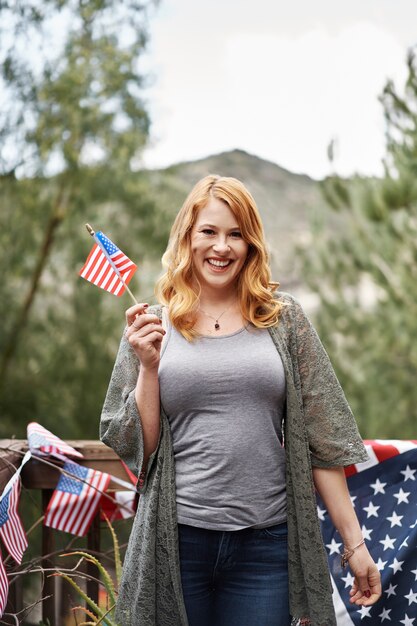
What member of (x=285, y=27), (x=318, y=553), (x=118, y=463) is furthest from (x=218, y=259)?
(x=285, y=27)

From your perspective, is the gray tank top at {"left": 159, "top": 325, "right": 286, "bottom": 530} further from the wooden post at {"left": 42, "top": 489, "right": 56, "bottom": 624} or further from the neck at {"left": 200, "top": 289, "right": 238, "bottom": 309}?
the wooden post at {"left": 42, "top": 489, "right": 56, "bottom": 624}

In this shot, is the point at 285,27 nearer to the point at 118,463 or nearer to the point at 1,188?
the point at 1,188

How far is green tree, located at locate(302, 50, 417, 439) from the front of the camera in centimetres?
601

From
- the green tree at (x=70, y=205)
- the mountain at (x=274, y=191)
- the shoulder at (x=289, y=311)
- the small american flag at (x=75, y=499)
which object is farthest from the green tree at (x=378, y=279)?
the mountain at (x=274, y=191)

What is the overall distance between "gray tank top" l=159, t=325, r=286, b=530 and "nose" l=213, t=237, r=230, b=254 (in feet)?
0.63

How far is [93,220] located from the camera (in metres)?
6.62

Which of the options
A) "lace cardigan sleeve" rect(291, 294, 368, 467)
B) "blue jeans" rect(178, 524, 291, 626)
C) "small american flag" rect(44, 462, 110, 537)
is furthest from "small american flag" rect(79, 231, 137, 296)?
"small american flag" rect(44, 462, 110, 537)

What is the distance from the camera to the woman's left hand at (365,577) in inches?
65.1

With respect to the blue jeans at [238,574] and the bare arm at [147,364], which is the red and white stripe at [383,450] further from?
the bare arm at [147,364]

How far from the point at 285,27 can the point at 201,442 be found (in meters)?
14.7

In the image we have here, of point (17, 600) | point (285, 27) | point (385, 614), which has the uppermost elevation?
point (285, 27)

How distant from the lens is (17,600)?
2.19 meters

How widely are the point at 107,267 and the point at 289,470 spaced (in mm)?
A: 580

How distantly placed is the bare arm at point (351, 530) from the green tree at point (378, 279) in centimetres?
437
